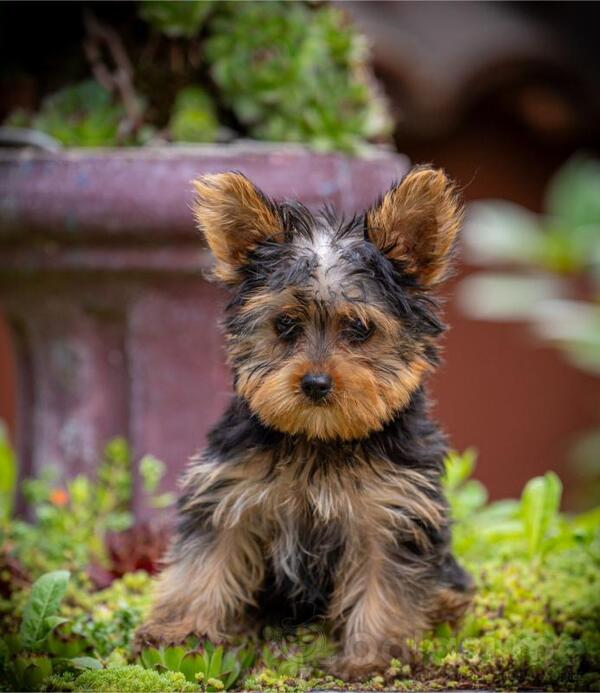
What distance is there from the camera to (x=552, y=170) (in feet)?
29.2

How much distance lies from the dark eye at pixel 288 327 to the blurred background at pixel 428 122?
22.1 inches

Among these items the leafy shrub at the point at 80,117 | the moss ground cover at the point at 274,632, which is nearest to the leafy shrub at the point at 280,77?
the leafy shrub at the point at 80,117

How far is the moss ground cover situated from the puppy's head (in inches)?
27.9

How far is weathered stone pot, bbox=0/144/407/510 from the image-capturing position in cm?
494

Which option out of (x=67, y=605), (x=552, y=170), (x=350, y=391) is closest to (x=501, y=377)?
(x=552, y=170)

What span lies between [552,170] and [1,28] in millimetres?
4777

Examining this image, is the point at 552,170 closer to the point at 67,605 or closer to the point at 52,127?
the point at 52,127

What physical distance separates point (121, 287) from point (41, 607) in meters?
2.00

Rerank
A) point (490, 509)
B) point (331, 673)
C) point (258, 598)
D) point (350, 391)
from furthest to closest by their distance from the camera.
Answer: point (490, 509) → point (258, 598) → point (331, 673) → point (350, 391)

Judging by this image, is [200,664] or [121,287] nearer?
[200,664]

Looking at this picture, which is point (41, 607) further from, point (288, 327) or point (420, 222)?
point (420, 222)

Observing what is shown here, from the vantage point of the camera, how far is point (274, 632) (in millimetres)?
3504

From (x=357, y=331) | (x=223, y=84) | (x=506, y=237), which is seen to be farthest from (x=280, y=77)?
(x=357, y=331)

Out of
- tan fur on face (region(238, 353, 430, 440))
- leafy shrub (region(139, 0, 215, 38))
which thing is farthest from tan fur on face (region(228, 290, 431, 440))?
leafy shrub (region(139, 0, 215, 38))
